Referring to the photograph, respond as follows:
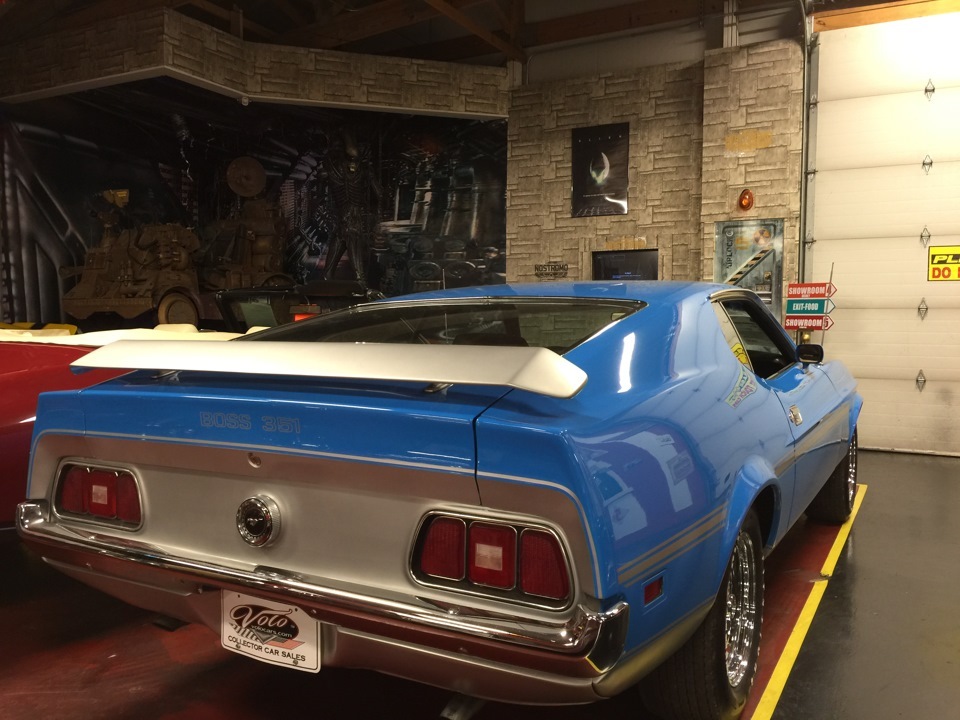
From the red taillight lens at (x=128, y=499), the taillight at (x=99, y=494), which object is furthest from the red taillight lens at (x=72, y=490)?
the red taillight lens at (x=128, y=499)

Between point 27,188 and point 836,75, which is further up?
point 836,75

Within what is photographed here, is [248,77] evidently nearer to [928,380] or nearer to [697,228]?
[697,228]

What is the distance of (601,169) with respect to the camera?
27.6ft

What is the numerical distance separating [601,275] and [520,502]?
7599 mm

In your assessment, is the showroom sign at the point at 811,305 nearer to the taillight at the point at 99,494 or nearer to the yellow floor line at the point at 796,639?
the yellow floor line at the point at 796,639

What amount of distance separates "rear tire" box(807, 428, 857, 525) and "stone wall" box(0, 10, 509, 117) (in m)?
6.74

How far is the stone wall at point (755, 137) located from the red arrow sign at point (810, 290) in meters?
0.86

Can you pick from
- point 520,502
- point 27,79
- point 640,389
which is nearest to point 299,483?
point 520,502

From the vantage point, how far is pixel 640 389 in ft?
4.83

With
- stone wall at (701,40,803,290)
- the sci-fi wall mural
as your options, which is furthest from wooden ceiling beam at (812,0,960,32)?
the sci-fi wall mural

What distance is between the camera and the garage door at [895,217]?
20.9ft

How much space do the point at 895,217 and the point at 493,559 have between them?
6.88m

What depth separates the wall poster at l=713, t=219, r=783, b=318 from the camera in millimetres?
7234

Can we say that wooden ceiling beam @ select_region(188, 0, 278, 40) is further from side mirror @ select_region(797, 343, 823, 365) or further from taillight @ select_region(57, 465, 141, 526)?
side mirror @ select_region(797, 343, 823, 365)
